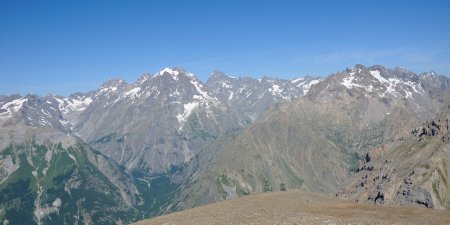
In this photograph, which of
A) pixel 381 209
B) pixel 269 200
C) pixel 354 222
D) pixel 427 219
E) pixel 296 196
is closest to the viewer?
pixel 354 222

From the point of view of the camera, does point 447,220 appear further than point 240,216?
No

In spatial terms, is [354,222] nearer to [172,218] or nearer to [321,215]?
[321,215]

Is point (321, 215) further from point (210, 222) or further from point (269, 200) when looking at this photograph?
point (269, 200)

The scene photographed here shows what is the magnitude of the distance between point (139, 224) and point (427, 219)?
5707cm

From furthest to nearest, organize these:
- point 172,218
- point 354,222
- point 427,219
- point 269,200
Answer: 1. point 269,200
2. point 172,218
3. point 427,219
4. point 354,222

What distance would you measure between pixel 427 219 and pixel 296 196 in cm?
5076

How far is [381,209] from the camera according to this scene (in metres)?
91.2

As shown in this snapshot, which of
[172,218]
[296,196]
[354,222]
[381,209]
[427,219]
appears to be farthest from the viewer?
[296,196]

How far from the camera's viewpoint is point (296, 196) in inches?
4998

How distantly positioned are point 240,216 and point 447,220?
33280 mm

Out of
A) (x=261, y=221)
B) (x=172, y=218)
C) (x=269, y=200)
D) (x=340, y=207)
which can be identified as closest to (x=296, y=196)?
(x=269, y=200)

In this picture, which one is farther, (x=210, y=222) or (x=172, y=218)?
(x=172, y=218)

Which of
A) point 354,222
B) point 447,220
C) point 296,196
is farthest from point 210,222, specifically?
point 296,196

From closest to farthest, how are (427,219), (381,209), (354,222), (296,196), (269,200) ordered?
(354,222), (427,219), (381,209), (269,200), (296,196)
